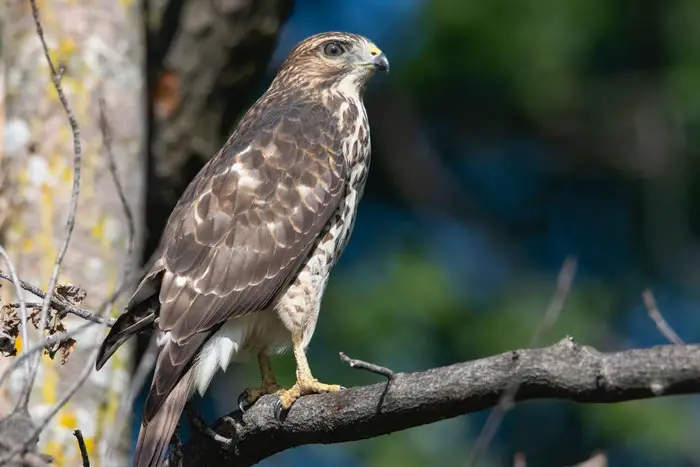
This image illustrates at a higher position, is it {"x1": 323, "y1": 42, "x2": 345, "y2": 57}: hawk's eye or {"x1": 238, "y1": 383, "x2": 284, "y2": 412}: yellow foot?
{"x1": 323, "y1": 42, "x2": 345, "y2": 57}: hawk's eye

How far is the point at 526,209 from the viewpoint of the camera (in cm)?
985

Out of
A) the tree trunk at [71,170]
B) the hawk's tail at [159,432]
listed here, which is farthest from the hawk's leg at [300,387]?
the tree trunk at [71,170]

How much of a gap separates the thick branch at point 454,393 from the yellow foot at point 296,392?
41mm

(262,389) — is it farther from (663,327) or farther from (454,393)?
(663,327)

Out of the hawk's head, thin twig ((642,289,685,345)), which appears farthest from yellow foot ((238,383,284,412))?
thin twig ((642,289,685,345))

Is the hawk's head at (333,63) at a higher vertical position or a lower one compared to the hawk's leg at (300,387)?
higher

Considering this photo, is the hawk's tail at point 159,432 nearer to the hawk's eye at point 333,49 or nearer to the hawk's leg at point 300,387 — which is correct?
the hawk's leg at point 300,387

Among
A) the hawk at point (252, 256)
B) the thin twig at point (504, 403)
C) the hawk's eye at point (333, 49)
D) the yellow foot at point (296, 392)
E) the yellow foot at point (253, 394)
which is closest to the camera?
the thin twig at point (504, 403)

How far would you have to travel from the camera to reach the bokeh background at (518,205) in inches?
307

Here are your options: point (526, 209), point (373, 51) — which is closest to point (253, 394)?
point (373, 51)

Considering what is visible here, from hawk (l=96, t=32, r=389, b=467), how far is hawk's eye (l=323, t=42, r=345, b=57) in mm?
342

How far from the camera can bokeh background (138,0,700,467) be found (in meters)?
7.89

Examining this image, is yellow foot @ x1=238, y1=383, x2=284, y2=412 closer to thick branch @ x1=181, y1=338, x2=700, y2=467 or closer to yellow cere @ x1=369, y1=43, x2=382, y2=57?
thick branch @ x1=181, y1=338, x2=700, y2=467

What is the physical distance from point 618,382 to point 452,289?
541 centimetres
